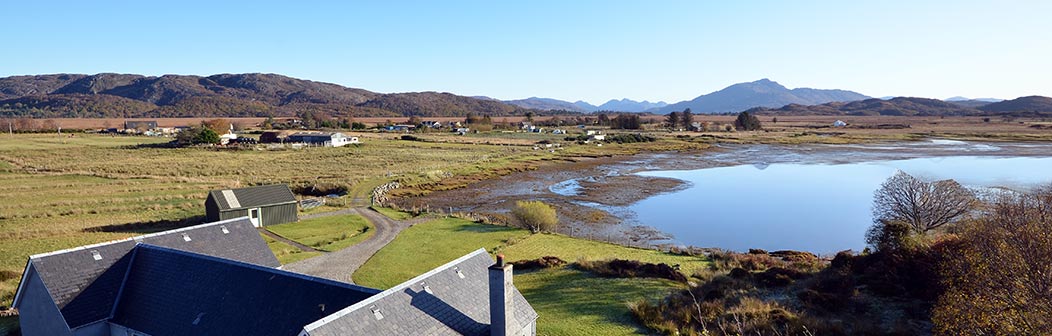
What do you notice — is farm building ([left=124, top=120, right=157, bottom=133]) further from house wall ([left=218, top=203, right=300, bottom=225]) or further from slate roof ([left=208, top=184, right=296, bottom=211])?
house wall ([left=218, top=203, right=300, bottom=225])

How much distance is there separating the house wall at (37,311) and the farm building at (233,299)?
40 millimetres

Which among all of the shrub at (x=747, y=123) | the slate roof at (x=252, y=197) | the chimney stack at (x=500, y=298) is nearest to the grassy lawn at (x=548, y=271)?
the chimney stack at (x=500, y=298)

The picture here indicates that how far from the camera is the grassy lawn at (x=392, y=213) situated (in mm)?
39031

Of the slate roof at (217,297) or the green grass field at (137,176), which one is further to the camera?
the green grass field at (137,176)

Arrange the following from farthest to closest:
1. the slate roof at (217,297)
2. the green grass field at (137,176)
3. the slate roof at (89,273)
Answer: the green grass field at (137,176) → the slate roof at (89,273) → the slate roof at (217,297)

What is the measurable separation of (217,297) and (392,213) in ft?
83.7

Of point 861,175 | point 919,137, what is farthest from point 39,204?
point 919,137

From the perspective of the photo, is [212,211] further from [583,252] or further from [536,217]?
[583,252]

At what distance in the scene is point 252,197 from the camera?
119ft

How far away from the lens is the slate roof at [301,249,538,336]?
11766mm

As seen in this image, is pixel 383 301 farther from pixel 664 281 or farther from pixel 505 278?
pixel 664 281

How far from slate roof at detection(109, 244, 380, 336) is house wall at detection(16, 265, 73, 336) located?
152 cm

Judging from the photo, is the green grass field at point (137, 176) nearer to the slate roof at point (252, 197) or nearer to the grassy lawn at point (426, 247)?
the slate roof at point (252, 197)

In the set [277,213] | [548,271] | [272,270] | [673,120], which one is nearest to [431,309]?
[272,270]
